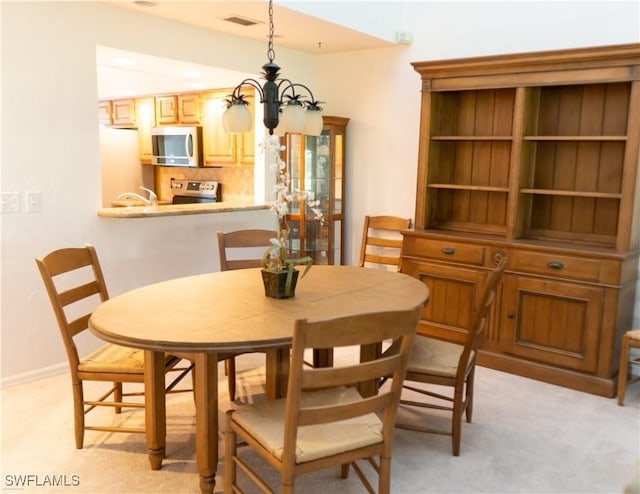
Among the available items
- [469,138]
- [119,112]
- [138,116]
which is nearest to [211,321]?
[469,138]

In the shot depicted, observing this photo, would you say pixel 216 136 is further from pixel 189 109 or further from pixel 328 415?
pixel 328 415

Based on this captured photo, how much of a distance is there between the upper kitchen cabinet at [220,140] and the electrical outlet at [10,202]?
2350 mm

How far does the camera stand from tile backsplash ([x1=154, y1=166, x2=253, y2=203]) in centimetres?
597

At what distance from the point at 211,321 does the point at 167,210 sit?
1.89 metres

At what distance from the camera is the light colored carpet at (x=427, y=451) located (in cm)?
246

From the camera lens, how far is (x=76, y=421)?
266 centimetres

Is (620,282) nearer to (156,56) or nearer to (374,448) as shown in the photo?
(374,448)

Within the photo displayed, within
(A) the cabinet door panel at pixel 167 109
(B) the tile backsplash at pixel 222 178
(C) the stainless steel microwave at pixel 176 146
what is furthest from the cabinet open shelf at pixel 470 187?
(A) the cabinet door panel at pixel 167 109

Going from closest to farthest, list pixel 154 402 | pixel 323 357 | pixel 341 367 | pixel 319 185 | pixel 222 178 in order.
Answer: pixel 341 367 < pixel 154 402 < pixel 323 357 < pixel 319 185 < pixel 222 178

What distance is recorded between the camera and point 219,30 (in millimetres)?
4176

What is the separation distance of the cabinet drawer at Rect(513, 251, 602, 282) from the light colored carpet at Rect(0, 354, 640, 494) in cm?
73

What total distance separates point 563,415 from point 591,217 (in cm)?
140

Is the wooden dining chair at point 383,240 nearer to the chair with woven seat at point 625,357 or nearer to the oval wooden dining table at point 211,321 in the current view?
the oval wooden dining table at point 211,321
